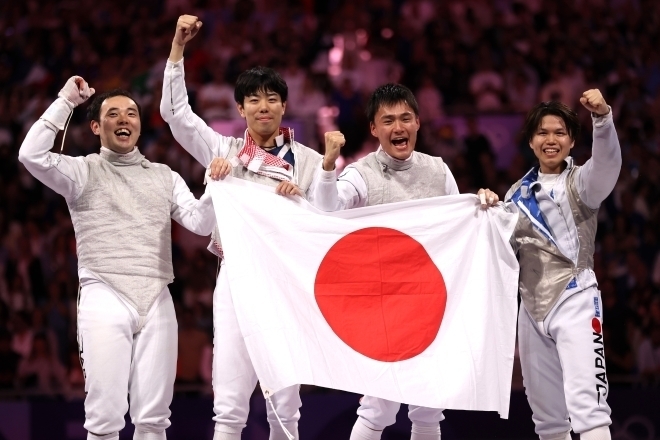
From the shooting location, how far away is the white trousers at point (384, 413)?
16.1 ft

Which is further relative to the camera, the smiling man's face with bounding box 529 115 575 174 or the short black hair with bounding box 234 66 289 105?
the short black hair with bounding box 234 66 289 105

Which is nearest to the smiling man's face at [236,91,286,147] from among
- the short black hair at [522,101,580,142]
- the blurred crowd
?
the short black hair at [522,101,580,142]

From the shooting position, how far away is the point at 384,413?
4.92 metres

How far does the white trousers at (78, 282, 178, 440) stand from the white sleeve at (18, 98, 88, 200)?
0.49 metres

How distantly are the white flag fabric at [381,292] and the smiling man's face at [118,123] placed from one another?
0.50 m

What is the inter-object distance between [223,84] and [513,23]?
3.36 meters

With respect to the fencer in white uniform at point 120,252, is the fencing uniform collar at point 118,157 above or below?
above

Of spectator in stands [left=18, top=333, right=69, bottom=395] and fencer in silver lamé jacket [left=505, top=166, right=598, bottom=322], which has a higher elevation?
fencer in silver lamé jacket [left=505, top=166, right=598, bottom=322]

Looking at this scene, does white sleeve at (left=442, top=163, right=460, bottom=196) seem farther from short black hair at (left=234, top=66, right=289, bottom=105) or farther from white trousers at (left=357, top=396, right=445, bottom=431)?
white trousers at (left=357, top=396, right=445, bottom=431)

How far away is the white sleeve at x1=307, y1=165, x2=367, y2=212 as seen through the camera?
15.2 feet

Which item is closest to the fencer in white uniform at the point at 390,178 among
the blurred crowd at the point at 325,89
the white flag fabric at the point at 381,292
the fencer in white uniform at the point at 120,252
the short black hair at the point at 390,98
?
the short black hair at the point at 390,98

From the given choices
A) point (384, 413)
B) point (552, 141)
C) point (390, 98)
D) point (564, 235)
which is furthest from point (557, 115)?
point (384, 413)

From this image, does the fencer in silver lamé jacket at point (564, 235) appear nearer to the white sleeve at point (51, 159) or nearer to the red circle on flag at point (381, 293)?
the red circle on flag at point (381, 293)

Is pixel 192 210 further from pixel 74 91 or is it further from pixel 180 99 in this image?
pixel 74 91
